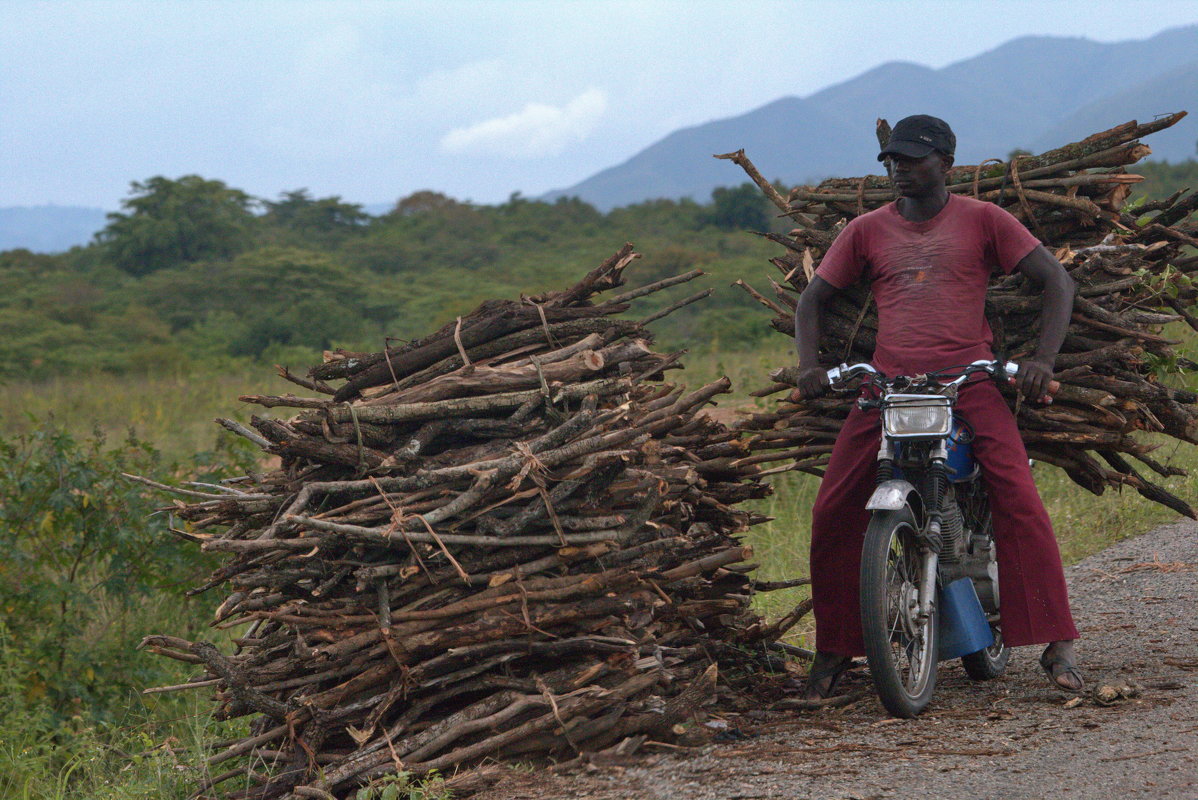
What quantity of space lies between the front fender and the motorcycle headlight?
169mm

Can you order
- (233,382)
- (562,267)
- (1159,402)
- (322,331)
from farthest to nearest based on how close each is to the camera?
(562,267) < (322,331) < (233,382) < (1159,402)

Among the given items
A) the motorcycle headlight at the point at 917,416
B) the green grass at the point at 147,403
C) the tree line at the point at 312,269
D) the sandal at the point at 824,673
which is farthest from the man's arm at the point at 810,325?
the tree line at the point at 312,269

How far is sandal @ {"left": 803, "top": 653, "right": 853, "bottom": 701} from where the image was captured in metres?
4.65

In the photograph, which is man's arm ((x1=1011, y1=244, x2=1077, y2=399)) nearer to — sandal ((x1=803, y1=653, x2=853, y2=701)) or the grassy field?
sandal ((x1=803, y1=653, x2=853, y2=701))

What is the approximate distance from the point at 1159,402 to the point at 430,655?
2.81m

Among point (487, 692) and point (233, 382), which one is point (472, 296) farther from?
point (487, 692)

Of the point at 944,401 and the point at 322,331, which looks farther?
the point at 322,331

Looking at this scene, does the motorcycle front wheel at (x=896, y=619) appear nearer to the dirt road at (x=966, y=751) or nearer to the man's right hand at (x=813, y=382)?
the dirt road at (x=966, y=751)

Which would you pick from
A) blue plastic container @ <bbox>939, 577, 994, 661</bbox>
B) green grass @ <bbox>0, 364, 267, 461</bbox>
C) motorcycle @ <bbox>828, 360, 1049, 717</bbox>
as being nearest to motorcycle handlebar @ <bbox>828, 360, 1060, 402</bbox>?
motorcycle @ <bbox>828, 360, 1049, 717</bbox>

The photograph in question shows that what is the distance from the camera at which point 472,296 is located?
95.3 feet

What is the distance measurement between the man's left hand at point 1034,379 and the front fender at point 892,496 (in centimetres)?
51

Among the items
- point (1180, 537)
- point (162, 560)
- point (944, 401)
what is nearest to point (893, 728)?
point (944, 401)

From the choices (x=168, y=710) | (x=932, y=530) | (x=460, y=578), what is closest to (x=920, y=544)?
(x=932, y=530)

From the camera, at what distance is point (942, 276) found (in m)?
4.43
